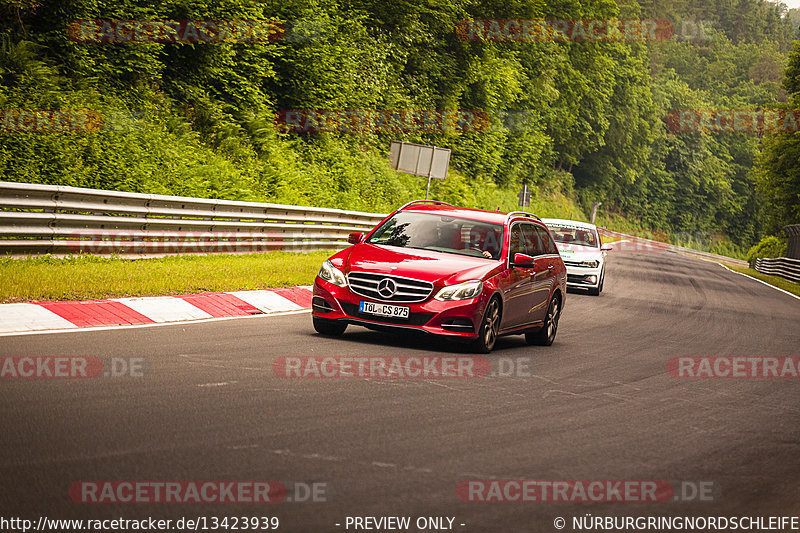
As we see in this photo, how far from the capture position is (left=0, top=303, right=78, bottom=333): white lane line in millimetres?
9523

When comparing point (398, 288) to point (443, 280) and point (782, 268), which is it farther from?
point (782, 268)

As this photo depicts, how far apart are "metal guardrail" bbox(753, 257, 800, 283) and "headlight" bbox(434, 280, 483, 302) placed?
35497 millimetres

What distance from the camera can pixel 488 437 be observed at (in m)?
6.38

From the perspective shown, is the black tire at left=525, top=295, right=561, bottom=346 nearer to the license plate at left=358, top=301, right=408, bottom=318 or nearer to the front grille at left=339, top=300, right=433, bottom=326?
the front grille at left=339, top=300, right=433, bottom=326

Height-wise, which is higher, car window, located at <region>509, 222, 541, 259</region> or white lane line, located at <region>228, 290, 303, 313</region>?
car window, located at <region>509, 222, 541, 259</region>

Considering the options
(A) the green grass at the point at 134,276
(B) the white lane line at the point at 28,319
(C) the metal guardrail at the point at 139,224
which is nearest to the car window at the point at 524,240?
(A) the green grass at the point at 134,276

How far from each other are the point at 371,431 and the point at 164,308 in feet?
20.2

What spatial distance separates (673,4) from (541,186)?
84.5m

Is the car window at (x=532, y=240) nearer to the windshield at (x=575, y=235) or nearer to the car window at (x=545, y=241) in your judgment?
the car window at (x=545, y=241)

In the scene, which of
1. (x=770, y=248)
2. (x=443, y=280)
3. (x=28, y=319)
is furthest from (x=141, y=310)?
(x=770, y=248)

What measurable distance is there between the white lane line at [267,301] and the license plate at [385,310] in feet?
11.0

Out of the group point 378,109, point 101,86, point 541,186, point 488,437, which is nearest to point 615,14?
point 541,186

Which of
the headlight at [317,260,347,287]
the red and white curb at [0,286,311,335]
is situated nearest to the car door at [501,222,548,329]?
the headlight at [317,260,347,287]

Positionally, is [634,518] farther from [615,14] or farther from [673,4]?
[673,4]
